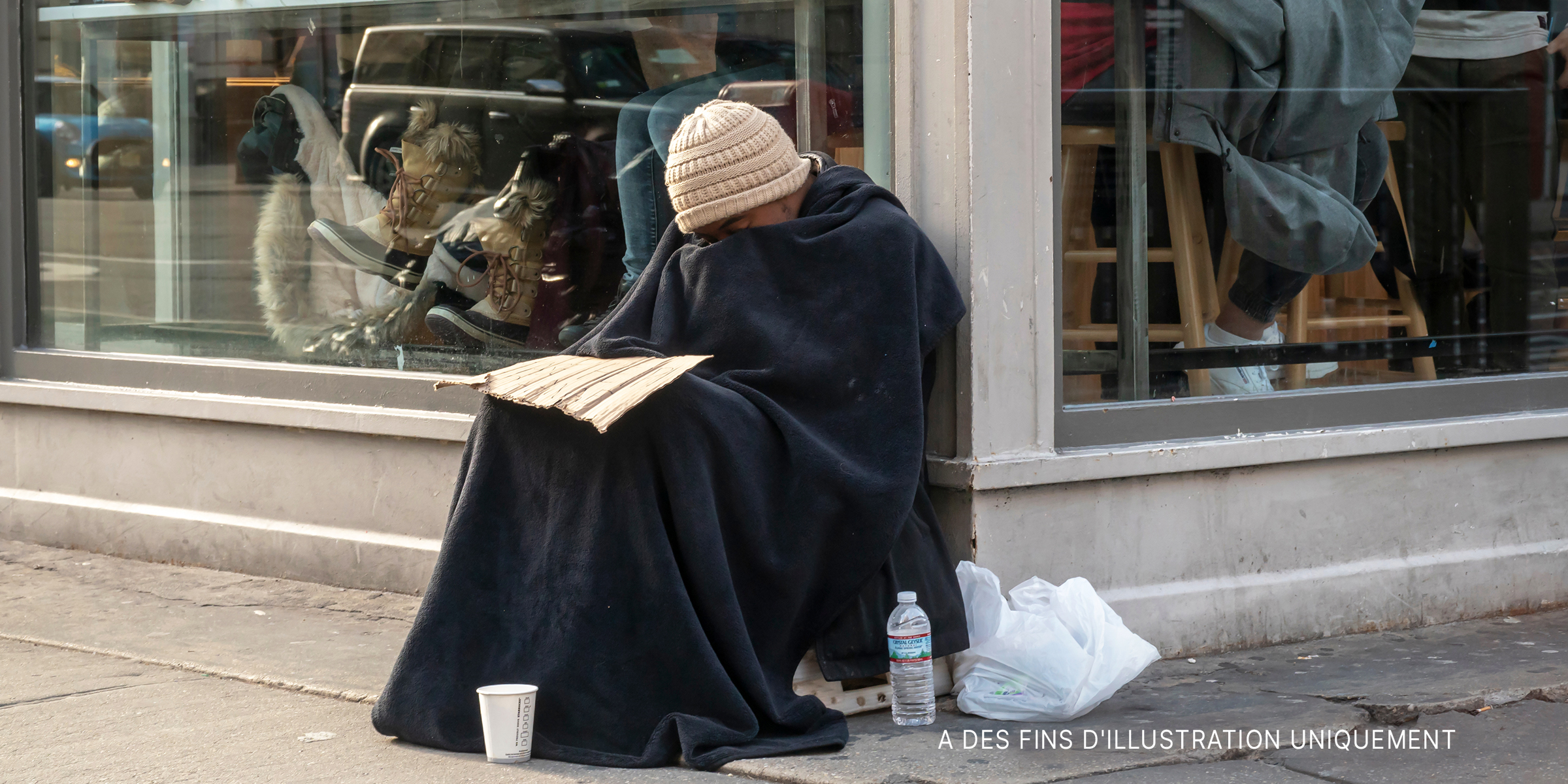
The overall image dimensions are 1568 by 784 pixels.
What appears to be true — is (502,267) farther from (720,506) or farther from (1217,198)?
(1217,198)

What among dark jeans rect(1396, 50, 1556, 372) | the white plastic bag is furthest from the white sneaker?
the white plastic bag

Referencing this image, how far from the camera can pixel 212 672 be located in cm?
387

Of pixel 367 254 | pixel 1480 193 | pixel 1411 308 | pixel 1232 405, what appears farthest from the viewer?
pixel 367 254

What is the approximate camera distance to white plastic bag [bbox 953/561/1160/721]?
338 cm

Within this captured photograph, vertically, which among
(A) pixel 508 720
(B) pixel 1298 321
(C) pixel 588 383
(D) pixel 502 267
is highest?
(D) pixel 502 267

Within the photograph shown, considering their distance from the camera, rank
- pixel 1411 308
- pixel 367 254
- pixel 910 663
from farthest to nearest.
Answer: pixel 367 254 < pixel 1411 308 < pixel 910 663

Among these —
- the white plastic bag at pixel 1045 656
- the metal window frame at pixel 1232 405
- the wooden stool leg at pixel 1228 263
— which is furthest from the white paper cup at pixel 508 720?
the wooden stool leg at pixel 1228 263

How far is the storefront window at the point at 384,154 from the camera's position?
447 centimetres

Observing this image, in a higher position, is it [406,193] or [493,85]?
[493,85]

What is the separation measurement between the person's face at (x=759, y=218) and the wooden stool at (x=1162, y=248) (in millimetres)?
755

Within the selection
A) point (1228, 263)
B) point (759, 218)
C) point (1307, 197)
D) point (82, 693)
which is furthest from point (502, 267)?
point (1307, 197)

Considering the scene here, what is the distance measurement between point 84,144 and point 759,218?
3.50 metres

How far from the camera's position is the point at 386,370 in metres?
4.95

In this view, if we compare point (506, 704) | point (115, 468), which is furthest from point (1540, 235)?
point (115, 468)
